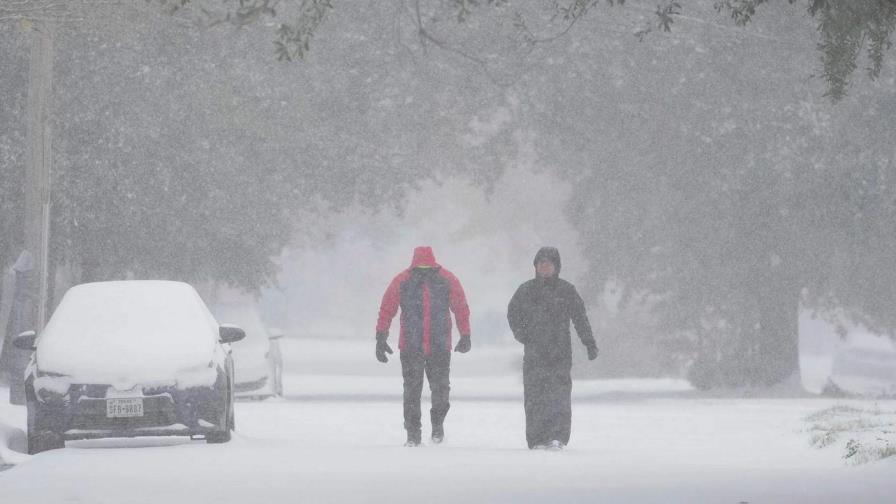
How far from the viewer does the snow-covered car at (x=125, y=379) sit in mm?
15719

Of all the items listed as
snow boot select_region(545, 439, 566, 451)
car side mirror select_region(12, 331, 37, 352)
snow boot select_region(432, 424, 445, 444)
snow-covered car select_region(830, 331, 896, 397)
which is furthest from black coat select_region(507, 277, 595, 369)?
snow-covered car select_region(830, 331, 896, 397)

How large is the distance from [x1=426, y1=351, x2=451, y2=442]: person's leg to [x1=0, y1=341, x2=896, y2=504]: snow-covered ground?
29.8 inches

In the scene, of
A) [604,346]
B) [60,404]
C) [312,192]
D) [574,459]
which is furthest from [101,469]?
[604,346]

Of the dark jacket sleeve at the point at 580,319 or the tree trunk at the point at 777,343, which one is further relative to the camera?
the tree trunk at the point at 777,343

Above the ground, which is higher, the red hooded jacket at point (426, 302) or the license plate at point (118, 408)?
the red hooded jacket at point (426, 302)

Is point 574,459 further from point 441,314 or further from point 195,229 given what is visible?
point 195,229

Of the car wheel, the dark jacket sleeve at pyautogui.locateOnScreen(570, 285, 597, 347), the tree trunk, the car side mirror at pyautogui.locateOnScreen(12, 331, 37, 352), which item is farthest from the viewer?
the tree trunk

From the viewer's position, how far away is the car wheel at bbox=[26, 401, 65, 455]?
624 inches

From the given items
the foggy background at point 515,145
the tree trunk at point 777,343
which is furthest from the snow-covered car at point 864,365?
the tree trunk at point 777,343

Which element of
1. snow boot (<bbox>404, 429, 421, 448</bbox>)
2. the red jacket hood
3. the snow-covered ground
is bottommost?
the snow-covered ground

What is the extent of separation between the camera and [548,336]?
16.3 meters

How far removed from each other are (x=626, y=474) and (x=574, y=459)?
58.8 inches

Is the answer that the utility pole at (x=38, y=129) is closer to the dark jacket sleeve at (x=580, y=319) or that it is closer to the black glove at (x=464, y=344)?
the black glove at (x=464, y=344)

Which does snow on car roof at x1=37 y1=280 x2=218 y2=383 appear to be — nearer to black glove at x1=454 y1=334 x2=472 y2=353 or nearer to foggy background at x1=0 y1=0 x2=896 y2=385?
black glove at x1=454 y1=334 x2=472 y2=353
